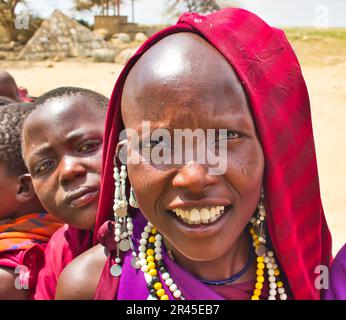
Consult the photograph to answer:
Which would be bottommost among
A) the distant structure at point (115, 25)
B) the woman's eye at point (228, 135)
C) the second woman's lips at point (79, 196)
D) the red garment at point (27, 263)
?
the red garment at point (27, 263)

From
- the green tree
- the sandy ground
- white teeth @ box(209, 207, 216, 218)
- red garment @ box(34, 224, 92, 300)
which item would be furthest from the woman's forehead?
the green tree

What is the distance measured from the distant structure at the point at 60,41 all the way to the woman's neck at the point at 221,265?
12575 millimetres

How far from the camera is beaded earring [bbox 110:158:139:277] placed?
1312mm

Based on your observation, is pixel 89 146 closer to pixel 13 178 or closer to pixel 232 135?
pixel 13 178

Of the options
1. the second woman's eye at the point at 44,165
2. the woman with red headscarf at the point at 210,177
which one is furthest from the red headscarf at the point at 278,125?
the second woman's eye at the point at 44,165

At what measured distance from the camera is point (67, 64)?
41.8 ft

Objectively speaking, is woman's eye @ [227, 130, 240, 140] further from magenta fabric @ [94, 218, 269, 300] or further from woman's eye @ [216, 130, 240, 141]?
magenta fabric @ [94, 218, 269, 300]

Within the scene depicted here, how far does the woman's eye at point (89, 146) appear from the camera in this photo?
1.65 m

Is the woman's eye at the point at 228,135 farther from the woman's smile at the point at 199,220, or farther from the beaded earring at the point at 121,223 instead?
the beaded earring at the point at 121,223

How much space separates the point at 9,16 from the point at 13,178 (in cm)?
1385

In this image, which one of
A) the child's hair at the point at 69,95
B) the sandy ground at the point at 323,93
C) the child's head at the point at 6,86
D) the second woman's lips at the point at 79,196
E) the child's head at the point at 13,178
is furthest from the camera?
the sandy ground at the point at 323,93

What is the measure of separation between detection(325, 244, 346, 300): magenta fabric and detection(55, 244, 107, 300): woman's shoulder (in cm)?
64

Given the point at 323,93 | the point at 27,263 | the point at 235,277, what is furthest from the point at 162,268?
the point at 323,93

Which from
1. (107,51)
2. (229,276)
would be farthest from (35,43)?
(229,276)
